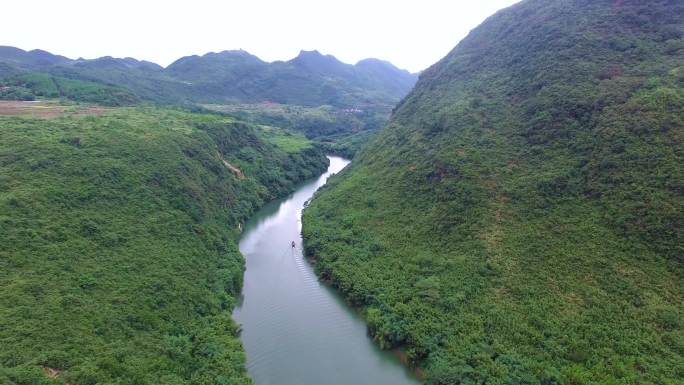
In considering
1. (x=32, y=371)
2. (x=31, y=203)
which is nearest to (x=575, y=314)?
(x=32, y=371)

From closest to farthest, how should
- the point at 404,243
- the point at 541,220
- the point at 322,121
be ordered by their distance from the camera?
the point at 541,220 < the point at 404,243 < the point at 322,121

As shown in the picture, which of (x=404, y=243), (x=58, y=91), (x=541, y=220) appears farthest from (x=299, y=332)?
(x=58, y=91)

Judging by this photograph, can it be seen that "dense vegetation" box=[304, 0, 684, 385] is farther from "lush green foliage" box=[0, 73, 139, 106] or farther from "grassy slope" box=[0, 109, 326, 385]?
"lush green foliage" box=[0, 73, 139, 106]

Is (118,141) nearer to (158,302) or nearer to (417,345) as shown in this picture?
(158,302)

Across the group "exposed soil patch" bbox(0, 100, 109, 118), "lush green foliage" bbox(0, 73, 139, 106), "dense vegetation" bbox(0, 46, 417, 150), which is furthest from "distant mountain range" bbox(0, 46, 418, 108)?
"exposed soil patch" bbox(0, 100, 109, 118)

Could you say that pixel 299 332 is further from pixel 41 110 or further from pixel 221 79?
pixel 221 79

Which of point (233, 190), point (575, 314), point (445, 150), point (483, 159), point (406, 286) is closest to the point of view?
point (575, 314)

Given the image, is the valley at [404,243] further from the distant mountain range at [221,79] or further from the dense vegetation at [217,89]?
the distant mountain range at [221,79]
